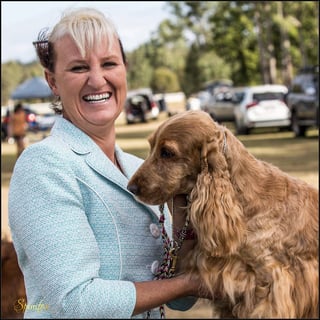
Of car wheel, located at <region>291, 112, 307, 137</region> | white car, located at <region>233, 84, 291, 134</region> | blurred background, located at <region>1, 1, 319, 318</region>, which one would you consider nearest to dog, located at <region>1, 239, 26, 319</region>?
blurred background, located at <region>1, 1, 319, 318</region>

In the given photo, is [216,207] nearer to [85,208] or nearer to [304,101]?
[85,208]

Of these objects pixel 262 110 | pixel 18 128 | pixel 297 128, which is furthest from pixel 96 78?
pixel 262 110

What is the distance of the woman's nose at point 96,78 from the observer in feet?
8.75

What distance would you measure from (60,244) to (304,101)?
70.1ft

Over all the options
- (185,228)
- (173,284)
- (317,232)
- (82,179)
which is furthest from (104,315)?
(317,232)

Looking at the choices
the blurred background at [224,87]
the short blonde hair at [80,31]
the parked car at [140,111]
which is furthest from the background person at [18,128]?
the parked car at [140,111]

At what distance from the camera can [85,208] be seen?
8.20 ft

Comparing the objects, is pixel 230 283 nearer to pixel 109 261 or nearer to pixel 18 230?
pixel 109 261

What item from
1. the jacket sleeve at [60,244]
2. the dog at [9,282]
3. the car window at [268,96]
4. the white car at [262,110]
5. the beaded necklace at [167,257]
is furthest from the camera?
the car window at [268,96]

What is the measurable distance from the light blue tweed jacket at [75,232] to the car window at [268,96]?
24371 millimetres

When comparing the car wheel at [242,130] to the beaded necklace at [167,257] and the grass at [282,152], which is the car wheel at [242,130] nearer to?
the grass at [282,152]

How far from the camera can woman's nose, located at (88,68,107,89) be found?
8.75 feet

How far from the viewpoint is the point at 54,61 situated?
2730 millimetres

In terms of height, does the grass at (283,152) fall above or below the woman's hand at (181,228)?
below
